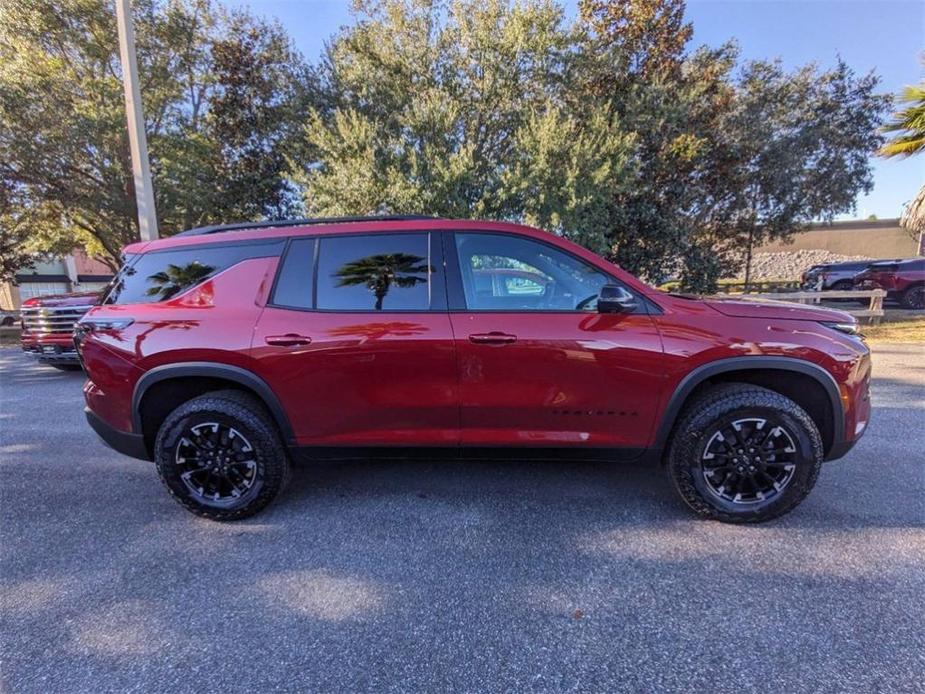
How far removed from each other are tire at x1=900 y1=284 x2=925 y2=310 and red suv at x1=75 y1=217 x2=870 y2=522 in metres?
16.1

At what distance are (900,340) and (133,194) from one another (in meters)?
18.0

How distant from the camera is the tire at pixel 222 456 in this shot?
2.98m

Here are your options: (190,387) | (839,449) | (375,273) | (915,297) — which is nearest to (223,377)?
(190,387)

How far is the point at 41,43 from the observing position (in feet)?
Answer: 37.0

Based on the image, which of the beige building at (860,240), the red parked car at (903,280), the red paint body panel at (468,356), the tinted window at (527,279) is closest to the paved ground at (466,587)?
the red paint body panel at (468,356)

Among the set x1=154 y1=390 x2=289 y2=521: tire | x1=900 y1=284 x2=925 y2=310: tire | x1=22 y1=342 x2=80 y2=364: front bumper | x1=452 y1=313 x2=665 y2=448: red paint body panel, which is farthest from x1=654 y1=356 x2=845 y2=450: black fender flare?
x1=900 y1=284 x2=925 y2=310: tire

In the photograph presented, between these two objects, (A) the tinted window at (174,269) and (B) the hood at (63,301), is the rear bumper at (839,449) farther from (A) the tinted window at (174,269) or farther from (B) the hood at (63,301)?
(B) the hood at (63,301)

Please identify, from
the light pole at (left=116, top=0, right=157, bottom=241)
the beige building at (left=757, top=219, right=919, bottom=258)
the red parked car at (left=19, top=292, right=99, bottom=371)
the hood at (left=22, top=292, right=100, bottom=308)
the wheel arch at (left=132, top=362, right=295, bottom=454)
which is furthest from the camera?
the beige building at (left=757, top=219, right=919, bottom=258)

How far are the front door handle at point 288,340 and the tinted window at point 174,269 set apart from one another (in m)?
0.59

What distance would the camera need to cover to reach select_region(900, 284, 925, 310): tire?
1415cm

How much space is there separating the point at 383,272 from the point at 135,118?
827 centimetres

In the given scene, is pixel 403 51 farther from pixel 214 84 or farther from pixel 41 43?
pixel 41 43

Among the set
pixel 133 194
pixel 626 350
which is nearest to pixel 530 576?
pixel 626 350

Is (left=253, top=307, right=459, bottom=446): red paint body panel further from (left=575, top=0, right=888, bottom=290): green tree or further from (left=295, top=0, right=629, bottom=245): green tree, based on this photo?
(left=575, top=0, right=888, bottom=290): green tree
